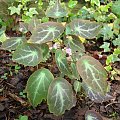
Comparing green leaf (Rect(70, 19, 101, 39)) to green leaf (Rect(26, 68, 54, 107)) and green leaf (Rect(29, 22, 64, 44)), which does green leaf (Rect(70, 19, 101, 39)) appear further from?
green leaf (Rect(26, 68, 54, 107))

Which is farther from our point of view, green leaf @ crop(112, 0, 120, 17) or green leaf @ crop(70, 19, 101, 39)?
green leaf @ crop(112, 0, 120, 17)

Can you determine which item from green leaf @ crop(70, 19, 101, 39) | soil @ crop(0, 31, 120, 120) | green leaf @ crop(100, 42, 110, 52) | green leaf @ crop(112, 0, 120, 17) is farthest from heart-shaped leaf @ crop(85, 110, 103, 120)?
green leaf @ crop(112, 0, 120, 17)

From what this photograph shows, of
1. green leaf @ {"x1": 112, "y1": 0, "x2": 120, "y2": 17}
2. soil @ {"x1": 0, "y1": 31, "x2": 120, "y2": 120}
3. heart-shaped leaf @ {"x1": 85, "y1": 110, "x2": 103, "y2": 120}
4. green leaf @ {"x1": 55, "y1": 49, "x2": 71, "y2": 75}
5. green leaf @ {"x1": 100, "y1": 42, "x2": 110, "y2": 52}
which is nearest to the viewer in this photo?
green leaf @ {"x1": 55, "y1": 49, "x2": 71, "y2": 75}

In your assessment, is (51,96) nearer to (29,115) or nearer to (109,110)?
(29,115)

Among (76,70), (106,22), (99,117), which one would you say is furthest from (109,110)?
(106,22)

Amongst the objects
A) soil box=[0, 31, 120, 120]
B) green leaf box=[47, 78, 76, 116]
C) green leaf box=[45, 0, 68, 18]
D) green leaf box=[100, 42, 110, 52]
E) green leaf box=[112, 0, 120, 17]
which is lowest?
soil box=[0, 31, 120, 120]

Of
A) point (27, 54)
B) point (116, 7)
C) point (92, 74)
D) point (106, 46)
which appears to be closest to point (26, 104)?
point (27, 54)

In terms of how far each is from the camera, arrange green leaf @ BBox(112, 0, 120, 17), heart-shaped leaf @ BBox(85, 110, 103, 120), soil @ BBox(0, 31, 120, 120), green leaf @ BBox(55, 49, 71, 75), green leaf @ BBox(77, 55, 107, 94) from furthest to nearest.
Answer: green leaf @ BBox(112, 0, 120, 17), soil @ BBox(0, 31, 120, 120), heart-shaped leaf @ BBox(85, 110, 103, 120), green leaf @ BBox(55, 49, 71, 75), green leaf @ BBox(77, 55, 107, 94)
